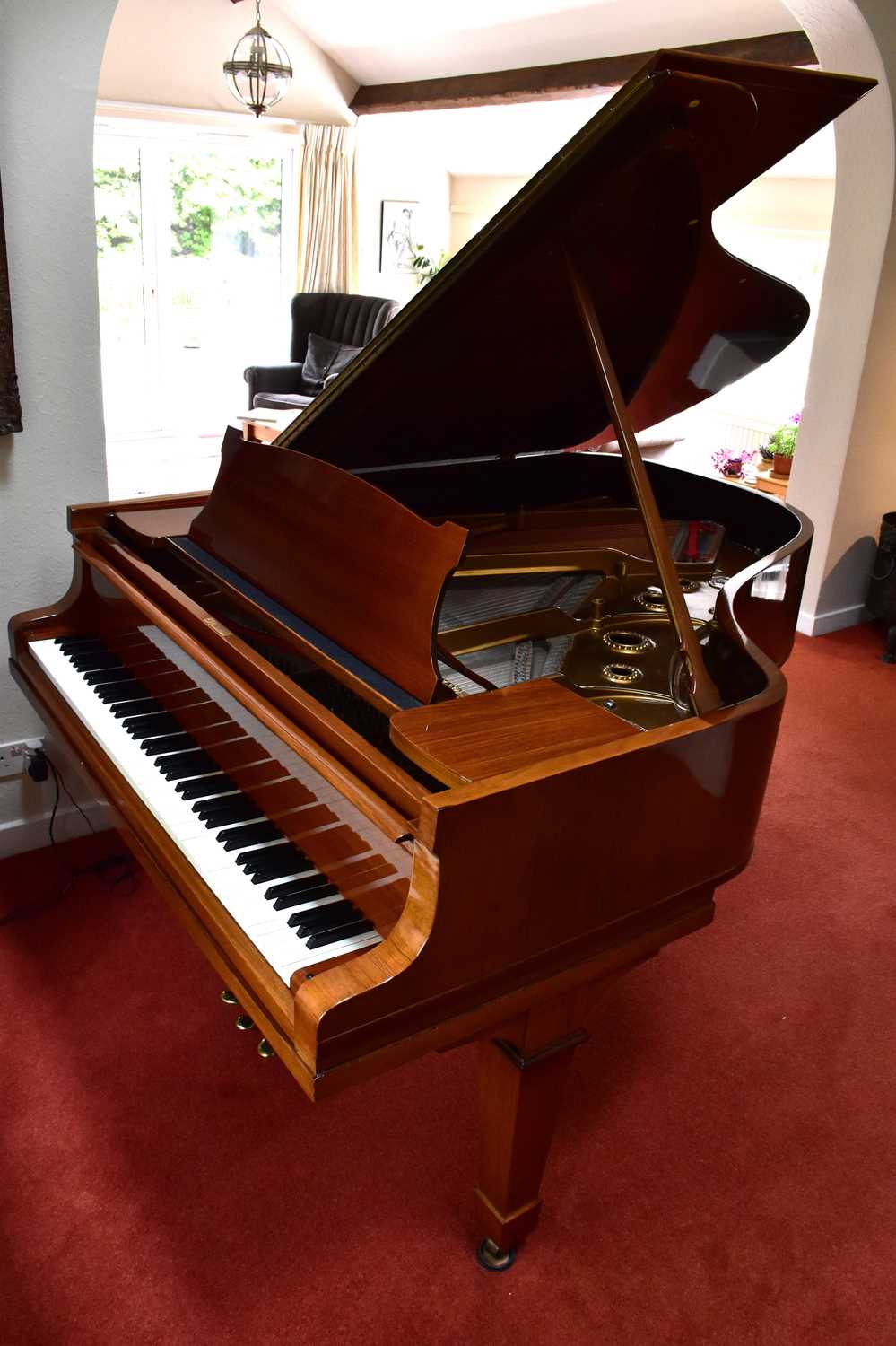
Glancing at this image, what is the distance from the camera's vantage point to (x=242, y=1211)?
186 cm

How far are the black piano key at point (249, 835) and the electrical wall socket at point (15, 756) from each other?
4.00ft

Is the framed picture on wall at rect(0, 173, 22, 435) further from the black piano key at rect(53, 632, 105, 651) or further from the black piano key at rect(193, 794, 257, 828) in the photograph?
the black piano key at rect(193, 794, 257, 828)

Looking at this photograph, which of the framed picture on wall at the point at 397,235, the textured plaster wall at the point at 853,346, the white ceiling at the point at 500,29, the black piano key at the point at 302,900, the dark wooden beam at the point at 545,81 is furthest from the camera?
the framed picture on wall at the point at 397,235

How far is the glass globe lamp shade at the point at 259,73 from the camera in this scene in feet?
19.3

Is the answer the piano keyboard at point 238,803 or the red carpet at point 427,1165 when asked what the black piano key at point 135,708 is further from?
the red carpet at point 427,1165

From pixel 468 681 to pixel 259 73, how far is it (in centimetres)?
542

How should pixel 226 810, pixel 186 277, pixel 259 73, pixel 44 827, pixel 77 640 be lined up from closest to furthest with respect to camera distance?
pixel 226 810, pixel 77 640, pixel 44 827, pixel 259 73, pixel 186 277

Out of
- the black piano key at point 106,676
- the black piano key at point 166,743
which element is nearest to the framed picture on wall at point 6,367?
the black piano key at point 106,676

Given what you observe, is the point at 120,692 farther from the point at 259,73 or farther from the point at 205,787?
the point at 259,73

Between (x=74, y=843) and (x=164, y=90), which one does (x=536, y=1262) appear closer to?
(x=74, y=843)

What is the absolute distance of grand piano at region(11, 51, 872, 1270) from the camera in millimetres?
1340

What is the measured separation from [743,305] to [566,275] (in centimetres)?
75

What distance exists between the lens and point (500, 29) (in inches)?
268

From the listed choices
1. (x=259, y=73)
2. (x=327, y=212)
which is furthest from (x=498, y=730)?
(x=327, y=212)
